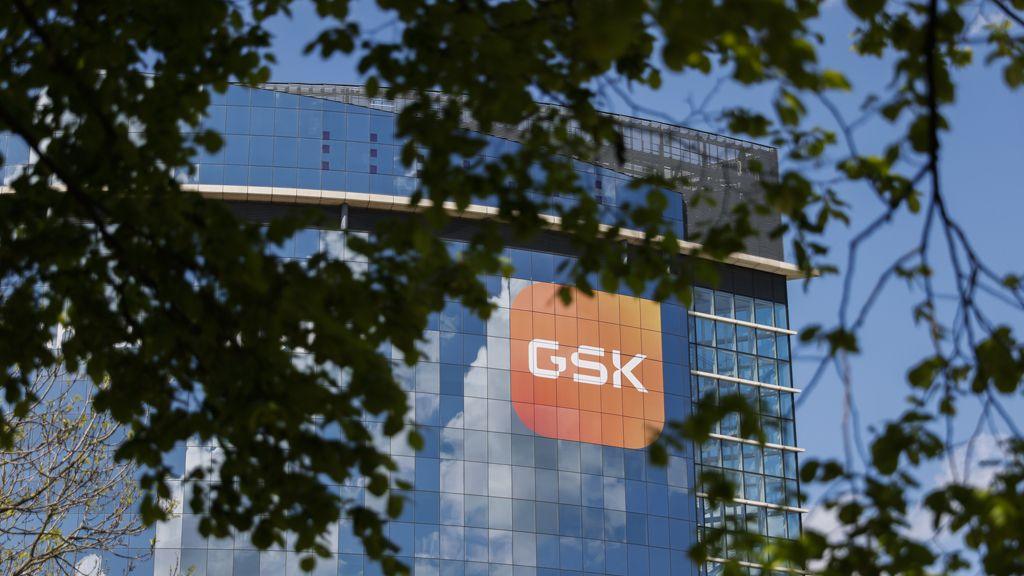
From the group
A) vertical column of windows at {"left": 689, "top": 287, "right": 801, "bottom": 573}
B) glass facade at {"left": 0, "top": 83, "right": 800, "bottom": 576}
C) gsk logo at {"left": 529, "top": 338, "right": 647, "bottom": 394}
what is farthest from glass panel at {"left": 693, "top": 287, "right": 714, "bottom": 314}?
gsk logo at {"left": 529, "top": 338, "right": 647, "bottom": 394}

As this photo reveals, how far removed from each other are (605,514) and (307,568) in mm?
46989

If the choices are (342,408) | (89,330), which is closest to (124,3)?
(89,330)

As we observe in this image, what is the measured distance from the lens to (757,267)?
211ft

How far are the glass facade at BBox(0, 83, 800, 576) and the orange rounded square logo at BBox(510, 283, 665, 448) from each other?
0.06m

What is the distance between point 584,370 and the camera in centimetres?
5612

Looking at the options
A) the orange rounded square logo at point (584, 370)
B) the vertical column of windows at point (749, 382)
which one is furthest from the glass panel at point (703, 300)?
the orange rounded square logo at point (584, 370)

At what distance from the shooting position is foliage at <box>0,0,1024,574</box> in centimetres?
704

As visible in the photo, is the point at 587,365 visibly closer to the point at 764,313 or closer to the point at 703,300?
the point at 703,300

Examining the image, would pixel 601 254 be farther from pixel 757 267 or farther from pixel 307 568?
pixel 757 267

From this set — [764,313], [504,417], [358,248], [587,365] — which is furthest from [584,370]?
[358,248]

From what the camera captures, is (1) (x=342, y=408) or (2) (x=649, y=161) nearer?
(1) (x=342, y=408)

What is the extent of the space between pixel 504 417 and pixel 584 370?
406 cm

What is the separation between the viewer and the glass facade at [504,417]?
51625mm

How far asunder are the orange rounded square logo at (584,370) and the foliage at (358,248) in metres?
44.4
